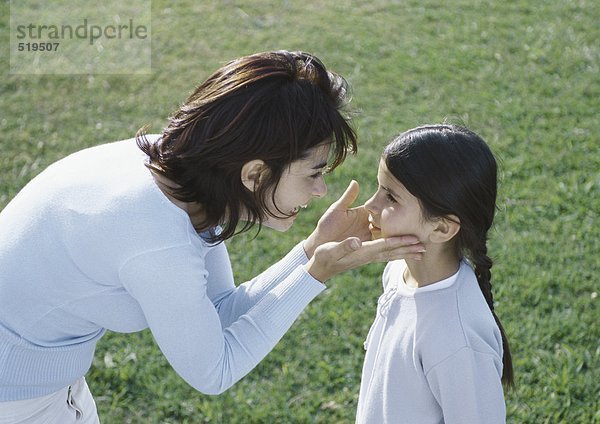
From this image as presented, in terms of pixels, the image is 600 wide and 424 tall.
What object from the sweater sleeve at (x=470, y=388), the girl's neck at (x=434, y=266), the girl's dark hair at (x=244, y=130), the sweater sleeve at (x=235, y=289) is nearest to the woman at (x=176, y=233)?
the girl's dark hair at (x=244, y=130)

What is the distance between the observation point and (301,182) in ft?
7.86

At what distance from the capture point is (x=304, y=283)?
2.45 meters

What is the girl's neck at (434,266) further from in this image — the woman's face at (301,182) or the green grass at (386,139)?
the green grass at (386,139)

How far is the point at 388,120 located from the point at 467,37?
1.40m

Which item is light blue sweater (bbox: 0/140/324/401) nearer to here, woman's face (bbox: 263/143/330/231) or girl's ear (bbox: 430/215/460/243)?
woman's face (bbox: 263/143/330/231)

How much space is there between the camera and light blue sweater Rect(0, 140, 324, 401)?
2156 millimetres

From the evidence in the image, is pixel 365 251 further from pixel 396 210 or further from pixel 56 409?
pixel 56 409

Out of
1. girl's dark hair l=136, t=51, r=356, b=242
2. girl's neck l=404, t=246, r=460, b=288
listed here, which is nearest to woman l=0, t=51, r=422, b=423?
girl's dark hair l=136, t=51, r=356, b=242

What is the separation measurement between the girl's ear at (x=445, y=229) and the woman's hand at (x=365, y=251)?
6 cm

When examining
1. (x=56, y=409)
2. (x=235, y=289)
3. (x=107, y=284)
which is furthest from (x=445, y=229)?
(x=56, y=409)

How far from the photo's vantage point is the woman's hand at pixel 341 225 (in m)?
2.75

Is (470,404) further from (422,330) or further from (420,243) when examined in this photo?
(420,243)

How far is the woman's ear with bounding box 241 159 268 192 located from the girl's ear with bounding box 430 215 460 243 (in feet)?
1.78

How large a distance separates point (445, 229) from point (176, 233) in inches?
31.6
